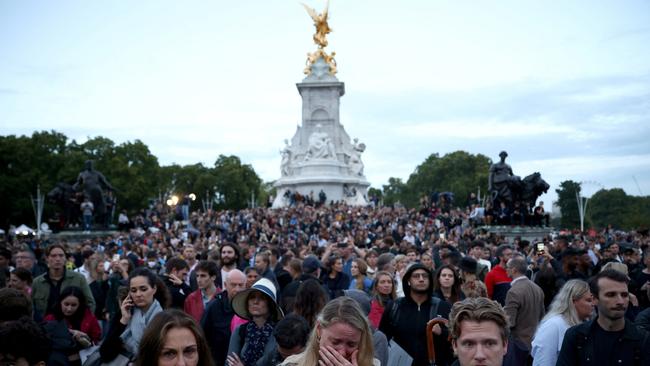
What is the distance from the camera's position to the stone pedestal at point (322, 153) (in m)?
57.2

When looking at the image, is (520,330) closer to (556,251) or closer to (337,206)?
(556,251)

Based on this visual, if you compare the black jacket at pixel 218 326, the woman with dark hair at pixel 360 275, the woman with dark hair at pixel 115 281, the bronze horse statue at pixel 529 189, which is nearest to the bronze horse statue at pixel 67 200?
the bronze horse statue at pixel 529 189

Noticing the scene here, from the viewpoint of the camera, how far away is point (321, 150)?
58062 mm

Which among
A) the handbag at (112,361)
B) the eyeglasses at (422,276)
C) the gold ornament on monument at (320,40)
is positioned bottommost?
the handbag at (112,361)

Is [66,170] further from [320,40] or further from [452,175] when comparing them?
[452,175]

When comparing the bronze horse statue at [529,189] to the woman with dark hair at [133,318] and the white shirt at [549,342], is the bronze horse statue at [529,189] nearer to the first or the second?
the white shirt at [549,342]

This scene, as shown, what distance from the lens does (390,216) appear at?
3672 cm

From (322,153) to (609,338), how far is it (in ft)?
176

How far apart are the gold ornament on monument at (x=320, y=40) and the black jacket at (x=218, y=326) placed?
55.3 meters

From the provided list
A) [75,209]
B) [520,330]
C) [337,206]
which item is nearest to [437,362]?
[520,330]

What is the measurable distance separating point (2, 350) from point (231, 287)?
2851mm

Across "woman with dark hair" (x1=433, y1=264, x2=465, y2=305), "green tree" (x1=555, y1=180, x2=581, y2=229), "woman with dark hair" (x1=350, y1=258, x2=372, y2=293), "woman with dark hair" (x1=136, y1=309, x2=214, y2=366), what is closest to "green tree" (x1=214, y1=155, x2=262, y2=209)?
"green tree" (x1=555, y1=180, x2=581, y2=229)

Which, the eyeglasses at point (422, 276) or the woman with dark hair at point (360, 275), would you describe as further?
the woman with dark hair at point (360, 275)

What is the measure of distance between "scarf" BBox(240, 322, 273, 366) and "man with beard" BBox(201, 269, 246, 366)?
33.9 inches
